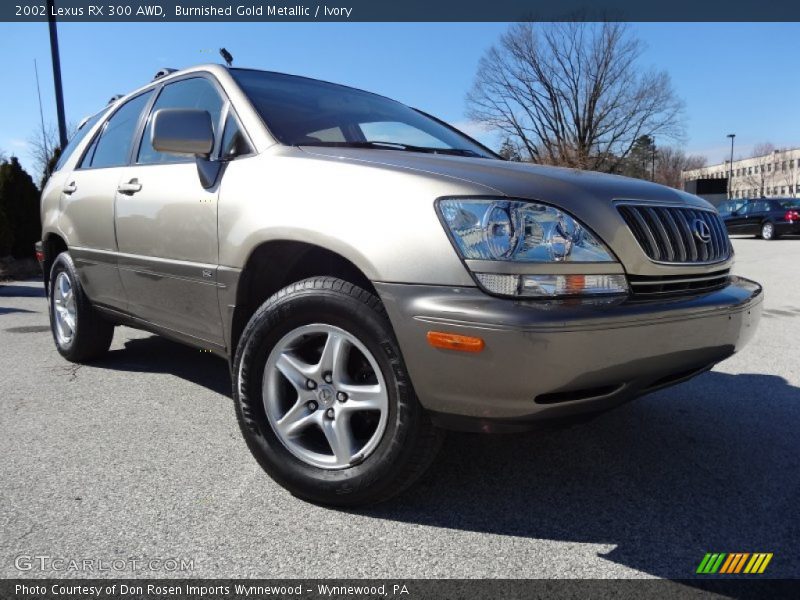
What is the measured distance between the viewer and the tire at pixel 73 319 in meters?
4.08

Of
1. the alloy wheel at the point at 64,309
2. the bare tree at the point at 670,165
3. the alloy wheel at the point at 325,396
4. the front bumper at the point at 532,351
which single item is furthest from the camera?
the bare tree at the point at 670,165

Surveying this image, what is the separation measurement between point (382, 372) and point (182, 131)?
1.39 meters

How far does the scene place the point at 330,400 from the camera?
7.41ft

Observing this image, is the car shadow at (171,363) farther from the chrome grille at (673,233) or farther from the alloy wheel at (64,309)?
the chrome grille at (673,233)

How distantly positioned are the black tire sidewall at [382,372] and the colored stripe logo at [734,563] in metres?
0.97

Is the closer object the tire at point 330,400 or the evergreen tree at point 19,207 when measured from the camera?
the tire at point 330,400

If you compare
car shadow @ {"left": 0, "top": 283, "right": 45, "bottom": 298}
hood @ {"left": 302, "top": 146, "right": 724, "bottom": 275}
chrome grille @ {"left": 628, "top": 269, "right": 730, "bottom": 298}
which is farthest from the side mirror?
car shadow @ {"left": 0, "top": 283, "right": 45, "bottom": 298}

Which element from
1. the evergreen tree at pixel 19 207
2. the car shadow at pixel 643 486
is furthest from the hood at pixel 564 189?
the evergreen tree at pixel 19 207

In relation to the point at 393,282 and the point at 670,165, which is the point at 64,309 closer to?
the point at 393,282

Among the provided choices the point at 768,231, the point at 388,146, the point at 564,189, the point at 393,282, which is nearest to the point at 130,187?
the point at 388,146

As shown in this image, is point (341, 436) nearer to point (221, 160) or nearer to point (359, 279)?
point (359, 279)

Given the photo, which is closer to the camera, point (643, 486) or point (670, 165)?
point (643, 486)


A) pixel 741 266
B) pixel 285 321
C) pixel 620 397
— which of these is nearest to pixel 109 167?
pixel 285 321

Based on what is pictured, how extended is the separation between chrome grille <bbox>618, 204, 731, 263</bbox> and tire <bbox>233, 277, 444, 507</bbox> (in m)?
0.91
